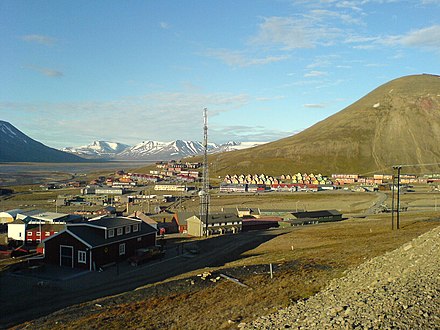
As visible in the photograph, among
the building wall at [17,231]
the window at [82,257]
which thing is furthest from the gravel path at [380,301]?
the building wall at [17,231]

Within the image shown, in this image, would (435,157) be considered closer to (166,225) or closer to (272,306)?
(166,225)

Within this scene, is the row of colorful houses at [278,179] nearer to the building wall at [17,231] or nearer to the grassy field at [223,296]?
the building wall at [17,231]

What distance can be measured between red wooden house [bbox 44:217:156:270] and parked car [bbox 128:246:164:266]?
1.14 m

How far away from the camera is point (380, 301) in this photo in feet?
46.2

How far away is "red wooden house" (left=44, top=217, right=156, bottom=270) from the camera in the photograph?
36156 mm

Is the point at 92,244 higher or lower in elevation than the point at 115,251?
higher

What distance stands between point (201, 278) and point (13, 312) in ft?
38.1

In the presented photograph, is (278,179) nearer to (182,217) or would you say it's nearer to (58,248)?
(182,217)

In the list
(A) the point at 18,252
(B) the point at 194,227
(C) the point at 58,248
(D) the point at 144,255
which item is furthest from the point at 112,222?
(B) the point at 194,227

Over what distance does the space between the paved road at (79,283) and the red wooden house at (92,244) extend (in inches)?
51.8

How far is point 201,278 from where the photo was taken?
82.1 feet

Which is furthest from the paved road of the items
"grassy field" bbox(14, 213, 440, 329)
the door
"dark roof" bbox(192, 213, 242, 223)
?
"dark roof" bbox(192, 213, 242, 223)

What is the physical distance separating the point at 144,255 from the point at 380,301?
27832 mm

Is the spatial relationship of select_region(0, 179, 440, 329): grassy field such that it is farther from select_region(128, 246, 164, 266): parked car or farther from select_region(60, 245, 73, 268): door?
select_region(60, 245, 73, 268): door
